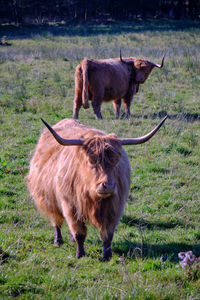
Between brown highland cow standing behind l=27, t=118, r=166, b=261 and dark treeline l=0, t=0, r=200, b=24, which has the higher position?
dark treeline l=0, t=0, r=200, b=24

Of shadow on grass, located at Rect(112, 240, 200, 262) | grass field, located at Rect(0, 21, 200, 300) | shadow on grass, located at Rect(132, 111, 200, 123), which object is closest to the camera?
grass field, located at Rect(0, 21, 200, 300)

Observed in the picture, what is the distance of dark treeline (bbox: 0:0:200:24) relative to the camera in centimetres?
2688

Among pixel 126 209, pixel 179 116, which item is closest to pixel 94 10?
pixel 179 116

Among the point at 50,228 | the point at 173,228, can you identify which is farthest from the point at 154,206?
the point at 50,228

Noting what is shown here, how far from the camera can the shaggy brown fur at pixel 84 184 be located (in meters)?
3.04

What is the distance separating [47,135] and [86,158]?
1.24 m

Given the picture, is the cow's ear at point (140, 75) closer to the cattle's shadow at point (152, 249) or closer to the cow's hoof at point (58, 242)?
the cattle's shadow at point (152, 249)

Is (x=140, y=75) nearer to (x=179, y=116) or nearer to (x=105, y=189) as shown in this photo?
(x=179, y=116)

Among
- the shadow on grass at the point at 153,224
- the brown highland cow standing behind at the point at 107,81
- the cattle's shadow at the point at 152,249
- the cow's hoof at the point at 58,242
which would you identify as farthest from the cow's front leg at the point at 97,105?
the cow's hoof at the point at 58,242

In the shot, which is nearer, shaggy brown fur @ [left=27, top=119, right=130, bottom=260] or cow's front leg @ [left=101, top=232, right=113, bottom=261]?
shaggy brown fur @ [left=27, top=119, right=130, bottom=260]

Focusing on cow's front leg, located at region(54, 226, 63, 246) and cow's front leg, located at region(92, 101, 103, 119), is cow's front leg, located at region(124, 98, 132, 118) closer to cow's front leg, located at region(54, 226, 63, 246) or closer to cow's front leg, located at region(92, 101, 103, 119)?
cow's front leg, located at region(92, 101, 103, 119)

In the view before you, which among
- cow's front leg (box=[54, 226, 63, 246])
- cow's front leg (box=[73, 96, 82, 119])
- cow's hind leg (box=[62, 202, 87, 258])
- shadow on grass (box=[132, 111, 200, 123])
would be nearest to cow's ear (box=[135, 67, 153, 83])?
shadow on grass (box=[132, 111, 200, 123])

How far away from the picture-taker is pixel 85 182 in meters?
3.16

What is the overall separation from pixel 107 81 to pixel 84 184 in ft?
18.1
